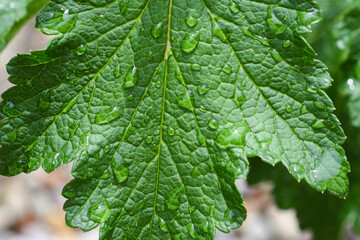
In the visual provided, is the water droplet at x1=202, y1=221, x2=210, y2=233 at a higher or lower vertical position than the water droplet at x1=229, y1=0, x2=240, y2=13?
lower

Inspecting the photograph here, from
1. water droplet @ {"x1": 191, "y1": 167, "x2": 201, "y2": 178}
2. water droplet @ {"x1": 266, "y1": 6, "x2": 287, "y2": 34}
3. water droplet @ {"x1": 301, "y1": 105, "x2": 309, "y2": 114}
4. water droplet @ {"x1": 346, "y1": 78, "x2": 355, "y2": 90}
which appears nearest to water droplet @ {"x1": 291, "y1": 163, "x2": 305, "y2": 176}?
water droplet @ {"x1": 301, "y1": 105, "x2": 309, "y2": 114}

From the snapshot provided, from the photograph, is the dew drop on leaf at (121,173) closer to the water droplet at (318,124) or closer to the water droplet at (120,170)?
the water droplet at (120,170)

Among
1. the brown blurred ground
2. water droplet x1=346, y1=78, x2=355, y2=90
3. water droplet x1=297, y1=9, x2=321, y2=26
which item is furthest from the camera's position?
the brown blurred ground

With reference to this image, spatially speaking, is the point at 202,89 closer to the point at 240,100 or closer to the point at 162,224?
the point at 240,100

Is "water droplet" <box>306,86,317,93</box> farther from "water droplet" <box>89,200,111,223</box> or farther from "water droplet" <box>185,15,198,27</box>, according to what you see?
"water droplet" <box>89,200,111,223</box>

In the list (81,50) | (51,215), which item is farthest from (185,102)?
(51,215)

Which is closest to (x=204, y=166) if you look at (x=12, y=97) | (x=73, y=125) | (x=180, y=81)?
(x=180, y=81)

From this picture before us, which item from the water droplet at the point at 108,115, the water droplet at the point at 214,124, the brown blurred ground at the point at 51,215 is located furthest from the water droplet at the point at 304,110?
the brown blurred ground at the point at 51,215
